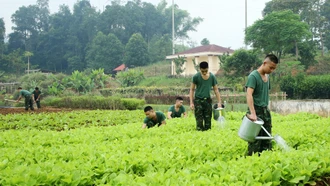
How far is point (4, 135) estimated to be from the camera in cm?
834

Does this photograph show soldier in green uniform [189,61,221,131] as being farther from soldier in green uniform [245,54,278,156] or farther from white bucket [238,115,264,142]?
white bucket [238,115,264,142]

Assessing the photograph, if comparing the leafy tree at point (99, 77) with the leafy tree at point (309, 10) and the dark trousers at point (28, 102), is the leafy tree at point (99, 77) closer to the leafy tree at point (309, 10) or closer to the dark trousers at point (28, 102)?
the dark trousers at point (28, 102)

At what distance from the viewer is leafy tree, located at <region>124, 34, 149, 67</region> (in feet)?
194

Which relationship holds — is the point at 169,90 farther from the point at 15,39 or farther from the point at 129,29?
the point at 15,39

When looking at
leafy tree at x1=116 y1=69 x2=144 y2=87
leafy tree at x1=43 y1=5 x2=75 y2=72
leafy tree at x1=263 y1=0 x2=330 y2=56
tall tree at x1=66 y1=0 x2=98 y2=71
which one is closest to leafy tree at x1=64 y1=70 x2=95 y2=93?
leafy tree at x1=116 y1=69 x2=144 y2=87

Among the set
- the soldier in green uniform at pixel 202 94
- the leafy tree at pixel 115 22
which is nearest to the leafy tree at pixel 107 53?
the leafy tree at pixel 115 22

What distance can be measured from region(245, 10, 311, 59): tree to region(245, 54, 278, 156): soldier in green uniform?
26815mm

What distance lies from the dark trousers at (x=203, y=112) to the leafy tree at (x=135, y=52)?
168 feet

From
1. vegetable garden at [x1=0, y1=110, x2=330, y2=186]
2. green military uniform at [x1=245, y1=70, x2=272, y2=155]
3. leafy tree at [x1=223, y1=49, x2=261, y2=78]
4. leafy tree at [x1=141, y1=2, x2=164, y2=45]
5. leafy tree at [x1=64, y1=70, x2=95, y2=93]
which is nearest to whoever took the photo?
vegetable garden at [x1=0, y1=110, x2=330, y2=186]

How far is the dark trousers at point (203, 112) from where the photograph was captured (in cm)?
837

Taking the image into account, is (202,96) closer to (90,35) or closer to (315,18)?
(315,18)

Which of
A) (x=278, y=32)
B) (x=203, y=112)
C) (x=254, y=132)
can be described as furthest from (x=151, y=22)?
(x=254, y=132)

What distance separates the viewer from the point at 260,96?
591 cm

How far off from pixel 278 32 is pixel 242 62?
401 centimetres
